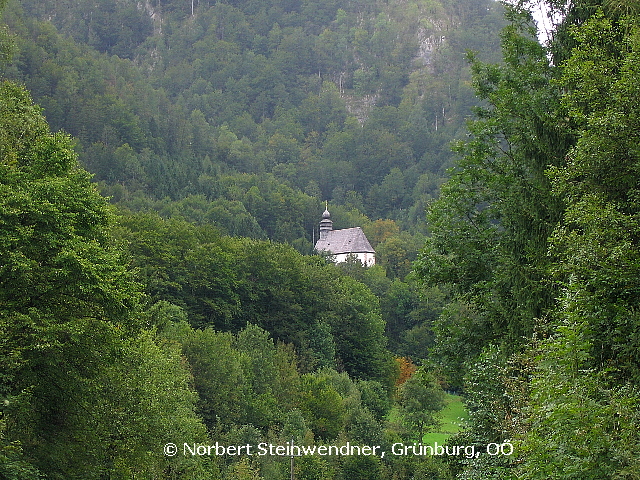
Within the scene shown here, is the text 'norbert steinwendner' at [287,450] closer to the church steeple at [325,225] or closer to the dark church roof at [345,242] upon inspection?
the dark church roof at [345,242]

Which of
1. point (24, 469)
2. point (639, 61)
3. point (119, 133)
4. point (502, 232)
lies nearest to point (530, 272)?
point (502, 232)

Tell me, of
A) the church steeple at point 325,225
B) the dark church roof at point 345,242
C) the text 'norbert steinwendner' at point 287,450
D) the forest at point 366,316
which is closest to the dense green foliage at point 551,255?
the forest at point 366,316

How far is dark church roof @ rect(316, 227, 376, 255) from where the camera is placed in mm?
112562

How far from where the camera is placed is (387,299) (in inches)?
3285

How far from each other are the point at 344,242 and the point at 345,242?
19cm

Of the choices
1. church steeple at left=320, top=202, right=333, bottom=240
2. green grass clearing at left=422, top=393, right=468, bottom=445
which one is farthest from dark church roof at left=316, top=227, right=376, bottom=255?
green grass clearing at left=422, top=393, right=468, bottom=445

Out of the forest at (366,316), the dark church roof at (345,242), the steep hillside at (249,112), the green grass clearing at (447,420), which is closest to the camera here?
the forest at (366,316)

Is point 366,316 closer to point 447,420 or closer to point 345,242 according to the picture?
point 447,420

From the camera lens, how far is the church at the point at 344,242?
111125 millimetres
